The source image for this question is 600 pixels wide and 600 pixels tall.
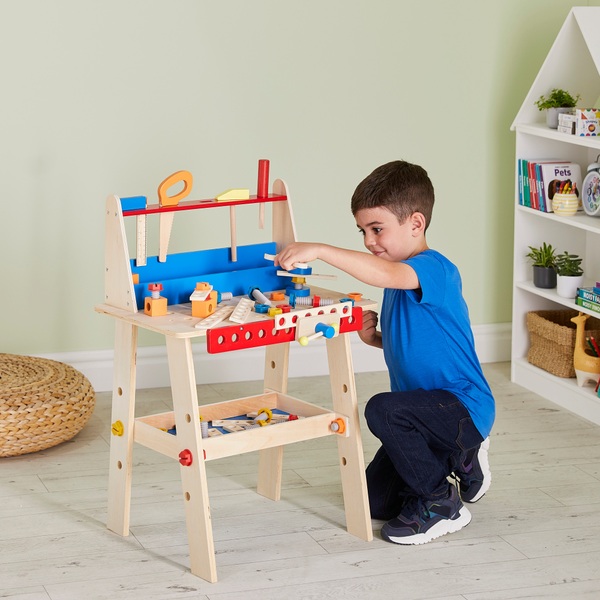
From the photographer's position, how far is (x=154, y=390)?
3.40m

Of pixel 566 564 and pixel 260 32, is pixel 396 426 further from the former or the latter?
pixel 260 32

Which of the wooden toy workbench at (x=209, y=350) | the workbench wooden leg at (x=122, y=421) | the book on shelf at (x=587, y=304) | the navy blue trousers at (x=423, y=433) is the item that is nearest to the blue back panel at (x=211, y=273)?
the wooden toy workbench at (x=209, y=350)

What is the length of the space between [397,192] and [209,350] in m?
0.58

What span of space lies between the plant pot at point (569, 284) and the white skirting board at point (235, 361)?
511 millimetres

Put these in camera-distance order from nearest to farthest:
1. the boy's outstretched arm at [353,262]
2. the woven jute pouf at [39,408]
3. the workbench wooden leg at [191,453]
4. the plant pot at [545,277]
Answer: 1. the workbench wooden leg at [191,453]
2. the boy's outstretched arm at [353,262]
3. the woven jute pouf at [39,408]
4. the plant pot at [545,277]

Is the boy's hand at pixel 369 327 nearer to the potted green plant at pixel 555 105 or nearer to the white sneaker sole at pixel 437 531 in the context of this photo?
the white sneaker sole at pixel 437 531

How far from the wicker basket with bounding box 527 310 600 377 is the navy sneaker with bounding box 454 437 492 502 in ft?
2.68

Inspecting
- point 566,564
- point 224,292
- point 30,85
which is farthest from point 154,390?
point 566,564

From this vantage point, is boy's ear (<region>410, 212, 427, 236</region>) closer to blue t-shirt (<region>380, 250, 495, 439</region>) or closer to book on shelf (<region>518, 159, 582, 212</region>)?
blue t-shirt (<region>380, 250, 495, 439</region>)

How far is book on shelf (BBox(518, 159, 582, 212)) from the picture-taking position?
3252mm

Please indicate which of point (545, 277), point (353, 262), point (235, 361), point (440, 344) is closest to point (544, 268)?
point (545, 277)

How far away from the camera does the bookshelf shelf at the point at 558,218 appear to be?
309 cm

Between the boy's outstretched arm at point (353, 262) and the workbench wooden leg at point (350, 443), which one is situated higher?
the boy's outstretched arm at point (353, 262)

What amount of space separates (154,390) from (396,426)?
4.42ft
